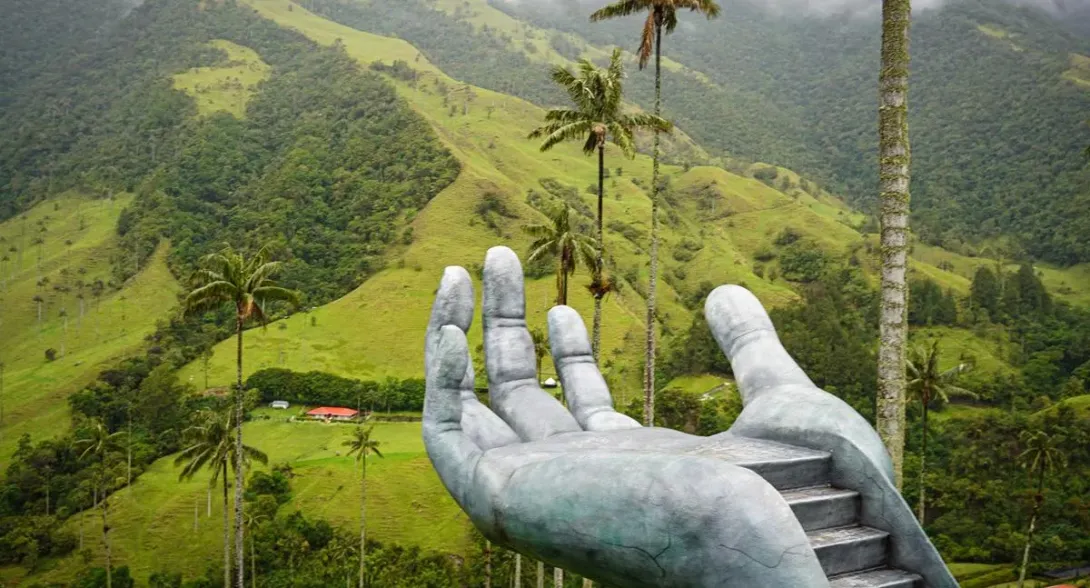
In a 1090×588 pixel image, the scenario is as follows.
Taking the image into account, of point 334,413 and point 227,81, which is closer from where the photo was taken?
point 334,413

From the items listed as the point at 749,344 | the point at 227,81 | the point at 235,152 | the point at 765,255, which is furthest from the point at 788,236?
the point at 227,81

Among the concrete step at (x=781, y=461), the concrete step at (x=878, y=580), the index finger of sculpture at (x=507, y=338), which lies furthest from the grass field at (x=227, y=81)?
the concrete step at (x=878, y=580)

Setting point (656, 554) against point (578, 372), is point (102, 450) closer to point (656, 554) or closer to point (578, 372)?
point (578, 372)

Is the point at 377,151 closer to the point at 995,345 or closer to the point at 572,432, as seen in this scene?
the point at 995,345

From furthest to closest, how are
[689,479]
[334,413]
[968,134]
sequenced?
[968,134] → [334,413] → [689,479]

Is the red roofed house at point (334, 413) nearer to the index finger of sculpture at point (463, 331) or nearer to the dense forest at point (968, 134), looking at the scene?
the index finger of sculpture at point (463, 331)

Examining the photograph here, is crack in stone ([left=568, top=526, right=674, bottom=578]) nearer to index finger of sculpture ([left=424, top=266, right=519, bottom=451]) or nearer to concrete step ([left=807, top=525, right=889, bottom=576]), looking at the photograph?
concrete step ([left=807, top=525, right=889, bottom=576])
